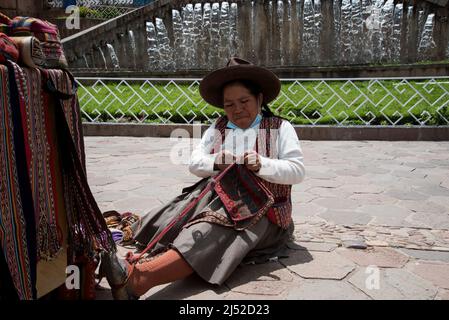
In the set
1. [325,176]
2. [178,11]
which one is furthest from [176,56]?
[325,176]

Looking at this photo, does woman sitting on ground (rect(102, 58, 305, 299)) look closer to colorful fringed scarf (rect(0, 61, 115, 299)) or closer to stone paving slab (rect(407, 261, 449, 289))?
colorful fringed scarf (rect(0, 61, 115, 299))

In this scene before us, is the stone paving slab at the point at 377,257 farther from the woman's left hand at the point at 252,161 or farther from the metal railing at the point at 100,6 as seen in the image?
the metal railing at the point at 100,6

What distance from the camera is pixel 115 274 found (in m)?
2.01

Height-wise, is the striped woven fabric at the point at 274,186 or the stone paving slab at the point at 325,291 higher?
the striped woven fabric at the point at 274,186

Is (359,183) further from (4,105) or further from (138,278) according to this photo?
(4,105)

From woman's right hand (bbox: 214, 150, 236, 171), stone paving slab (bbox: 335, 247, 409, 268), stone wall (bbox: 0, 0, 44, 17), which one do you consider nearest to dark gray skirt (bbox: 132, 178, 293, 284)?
woman's right hand (bbox: 214, 150, 236, 171)

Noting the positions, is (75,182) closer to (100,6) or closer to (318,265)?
(318,265)

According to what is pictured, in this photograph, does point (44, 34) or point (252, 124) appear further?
point (252, 124)

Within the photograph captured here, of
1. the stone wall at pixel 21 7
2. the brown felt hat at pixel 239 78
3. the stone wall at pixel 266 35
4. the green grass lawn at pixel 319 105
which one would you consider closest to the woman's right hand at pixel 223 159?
the brown felt hat at pixel 239 78

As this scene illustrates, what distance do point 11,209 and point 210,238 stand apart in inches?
39.2

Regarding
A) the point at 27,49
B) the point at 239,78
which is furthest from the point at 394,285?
the point at 27,49

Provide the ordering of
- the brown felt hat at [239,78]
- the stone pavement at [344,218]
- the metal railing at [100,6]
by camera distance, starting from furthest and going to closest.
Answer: the metal railing at [100,6] → the brown felt hat at [239,78] → the stone pavement at [344,218]

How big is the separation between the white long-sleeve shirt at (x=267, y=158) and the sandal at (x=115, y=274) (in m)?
0.81

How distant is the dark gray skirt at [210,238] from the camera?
7.50 feet
